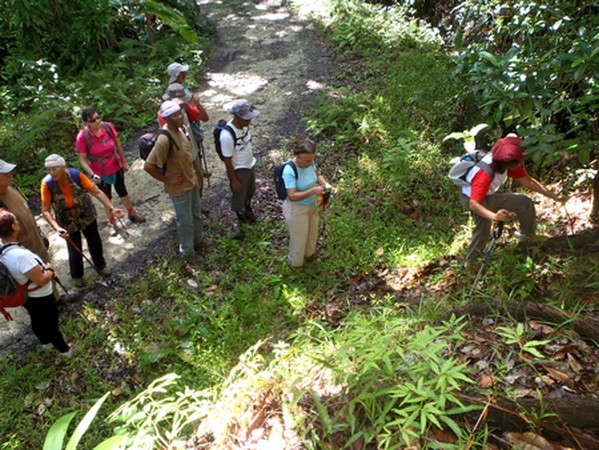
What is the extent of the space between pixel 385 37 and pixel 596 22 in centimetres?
942

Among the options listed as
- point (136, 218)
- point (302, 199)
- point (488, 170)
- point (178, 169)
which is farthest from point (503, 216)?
point (136, 218)

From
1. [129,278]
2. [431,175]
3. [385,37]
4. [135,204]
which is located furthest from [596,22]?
[385,37]

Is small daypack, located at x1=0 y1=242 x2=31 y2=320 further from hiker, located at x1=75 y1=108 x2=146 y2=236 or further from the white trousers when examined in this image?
the white trousers

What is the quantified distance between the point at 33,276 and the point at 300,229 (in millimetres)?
2977

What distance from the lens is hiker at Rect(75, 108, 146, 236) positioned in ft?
19.0

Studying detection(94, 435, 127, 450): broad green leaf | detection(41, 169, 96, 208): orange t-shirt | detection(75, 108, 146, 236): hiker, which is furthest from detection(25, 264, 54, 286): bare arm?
detection(94, 435, 127, 450): broad green leaf

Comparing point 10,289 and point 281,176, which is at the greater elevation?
point 281,176

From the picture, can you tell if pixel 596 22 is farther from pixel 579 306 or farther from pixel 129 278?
pixel 129 278

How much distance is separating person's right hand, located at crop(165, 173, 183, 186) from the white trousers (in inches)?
53.9

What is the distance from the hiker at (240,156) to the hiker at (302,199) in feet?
3.16

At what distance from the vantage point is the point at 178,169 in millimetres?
5379

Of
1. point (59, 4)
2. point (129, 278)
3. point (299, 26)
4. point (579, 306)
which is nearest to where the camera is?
point (579, 306)

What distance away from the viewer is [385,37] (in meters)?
12.7

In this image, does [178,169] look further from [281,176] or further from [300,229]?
[300,229]
